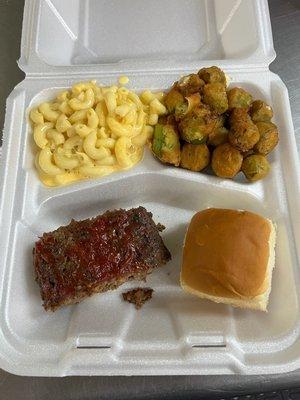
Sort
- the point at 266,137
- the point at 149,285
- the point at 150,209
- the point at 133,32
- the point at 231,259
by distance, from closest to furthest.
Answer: the point at 231,259
the point at 266,137
the point at 149,285
the point at 150,209
the point at 133,32

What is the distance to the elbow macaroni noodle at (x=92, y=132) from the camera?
1.43 meters

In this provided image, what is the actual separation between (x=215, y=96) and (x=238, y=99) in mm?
81

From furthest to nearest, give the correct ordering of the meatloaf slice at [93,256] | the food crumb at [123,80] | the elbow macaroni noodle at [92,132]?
1. the food crumb at [123,80]
2. the elbow macaroni noodle at [92,132]
3. the meatloaf slice at [93,256]

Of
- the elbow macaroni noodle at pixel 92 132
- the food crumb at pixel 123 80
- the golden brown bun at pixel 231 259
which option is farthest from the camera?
the food crumb at pixel 123 80

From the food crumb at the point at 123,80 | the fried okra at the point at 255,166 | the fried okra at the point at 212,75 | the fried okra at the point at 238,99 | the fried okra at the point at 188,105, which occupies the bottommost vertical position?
the fried okra at the point at 255,166

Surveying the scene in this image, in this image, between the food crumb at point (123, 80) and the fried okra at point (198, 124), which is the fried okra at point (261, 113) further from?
the food crumb at point (123, 80)

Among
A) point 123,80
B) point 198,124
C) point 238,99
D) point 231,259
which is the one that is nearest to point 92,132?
point 123,80

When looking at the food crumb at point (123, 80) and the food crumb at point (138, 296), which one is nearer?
the food crumb at point (138, 296)

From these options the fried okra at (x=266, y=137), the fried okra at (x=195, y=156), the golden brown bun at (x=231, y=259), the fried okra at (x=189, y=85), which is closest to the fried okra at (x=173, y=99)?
the fried okra at (x=189, y=85)

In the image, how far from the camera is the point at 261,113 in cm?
139

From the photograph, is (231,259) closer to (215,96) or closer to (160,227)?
(160,227)

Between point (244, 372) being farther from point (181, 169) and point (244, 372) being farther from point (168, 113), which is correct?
point (168, 113)

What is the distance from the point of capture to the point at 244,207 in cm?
147

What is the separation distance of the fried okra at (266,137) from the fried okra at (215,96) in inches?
4.9
